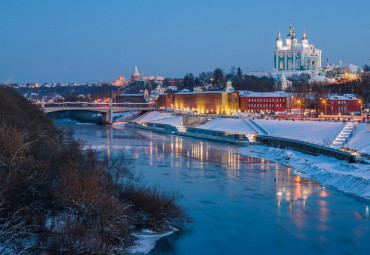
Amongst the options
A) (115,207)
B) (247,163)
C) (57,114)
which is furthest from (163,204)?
(57,114)

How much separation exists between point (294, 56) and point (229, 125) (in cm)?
4971

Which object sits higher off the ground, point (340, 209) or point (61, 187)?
point (61, 187)

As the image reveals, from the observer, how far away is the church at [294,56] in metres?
78.9

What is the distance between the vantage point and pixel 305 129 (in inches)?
1006

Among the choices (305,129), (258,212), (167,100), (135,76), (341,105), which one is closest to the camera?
(258,212)

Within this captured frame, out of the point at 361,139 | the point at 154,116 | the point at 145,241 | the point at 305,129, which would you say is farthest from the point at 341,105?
the point at 145,241

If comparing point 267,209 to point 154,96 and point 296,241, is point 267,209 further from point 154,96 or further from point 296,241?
point 154,96

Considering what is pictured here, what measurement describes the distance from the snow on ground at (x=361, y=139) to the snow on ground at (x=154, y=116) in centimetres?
2353

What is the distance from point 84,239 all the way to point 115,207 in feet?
3.11

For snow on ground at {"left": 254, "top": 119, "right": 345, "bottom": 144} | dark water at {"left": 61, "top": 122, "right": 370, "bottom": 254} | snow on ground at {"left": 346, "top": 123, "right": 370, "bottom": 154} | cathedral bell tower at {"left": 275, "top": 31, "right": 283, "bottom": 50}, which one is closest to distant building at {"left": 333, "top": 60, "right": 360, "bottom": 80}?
cathedral bell tower at {"left": 275, "top": 31, "right": 283, "bottom": 50}

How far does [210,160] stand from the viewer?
64.6 feet

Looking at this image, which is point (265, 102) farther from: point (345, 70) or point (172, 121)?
point (345, 70)

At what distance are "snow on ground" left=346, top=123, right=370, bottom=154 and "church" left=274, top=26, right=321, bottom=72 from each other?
187ft

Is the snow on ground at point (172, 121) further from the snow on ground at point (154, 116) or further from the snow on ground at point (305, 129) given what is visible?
the snow on ground at point (305, 129)
